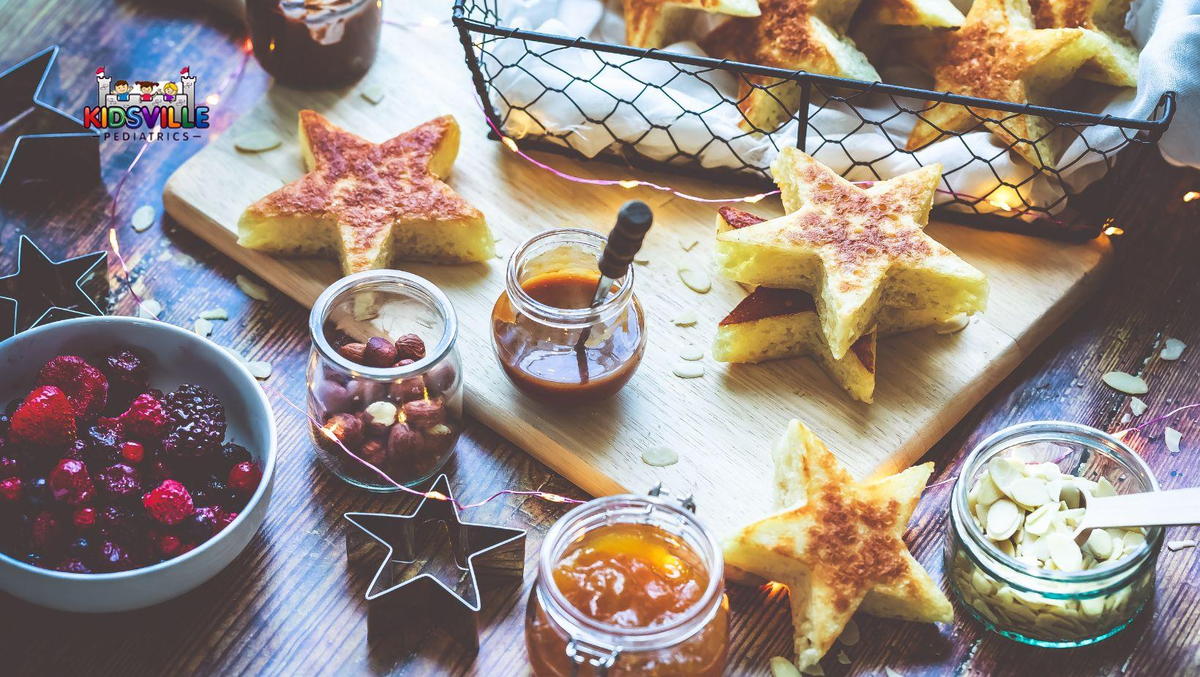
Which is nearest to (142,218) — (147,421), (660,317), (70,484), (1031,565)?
(147,421)

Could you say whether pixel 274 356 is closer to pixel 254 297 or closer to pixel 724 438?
pixel 254 297

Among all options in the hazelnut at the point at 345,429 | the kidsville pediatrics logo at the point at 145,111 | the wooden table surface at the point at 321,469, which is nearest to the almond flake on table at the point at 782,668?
the wooden table surface at the point at 321,469

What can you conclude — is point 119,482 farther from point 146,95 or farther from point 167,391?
point 146,95

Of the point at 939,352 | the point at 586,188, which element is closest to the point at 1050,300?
the point at 939,352

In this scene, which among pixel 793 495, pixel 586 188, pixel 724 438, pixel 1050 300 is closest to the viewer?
pixel 793 495

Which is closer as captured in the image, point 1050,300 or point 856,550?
point 856,550
